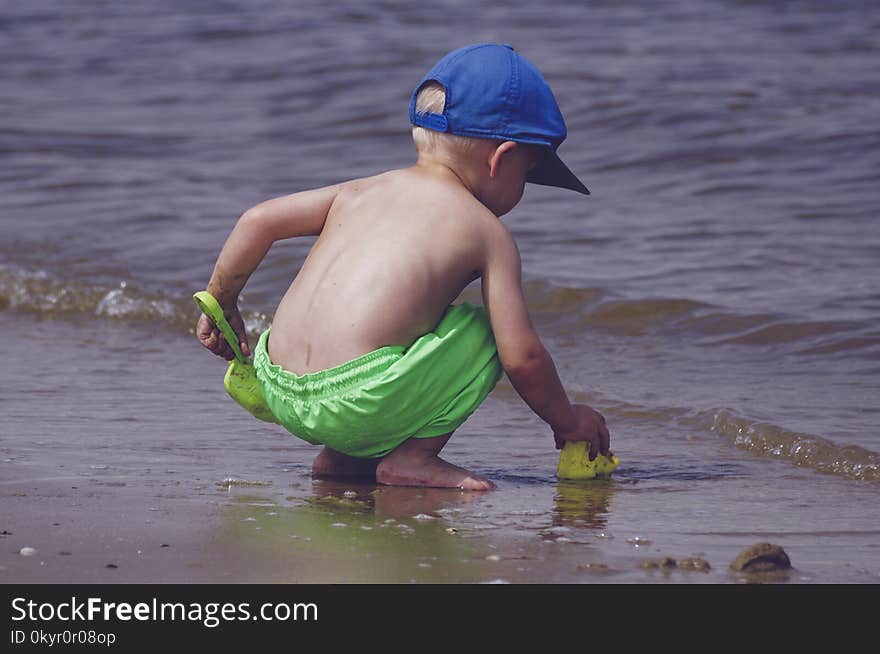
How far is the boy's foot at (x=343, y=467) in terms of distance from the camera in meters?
3.40

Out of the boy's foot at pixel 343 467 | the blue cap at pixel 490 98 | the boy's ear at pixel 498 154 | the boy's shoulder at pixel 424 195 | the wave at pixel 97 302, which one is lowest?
the wave at pixel 97 302

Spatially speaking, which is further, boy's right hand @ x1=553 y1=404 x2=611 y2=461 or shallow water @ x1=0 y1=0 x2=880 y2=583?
boy's right hand @ x1=553 y1=404 x2=611 y2=461

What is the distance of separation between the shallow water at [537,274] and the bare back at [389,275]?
1.16 ft

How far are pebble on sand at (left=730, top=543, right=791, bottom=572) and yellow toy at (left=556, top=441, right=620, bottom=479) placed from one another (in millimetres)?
844

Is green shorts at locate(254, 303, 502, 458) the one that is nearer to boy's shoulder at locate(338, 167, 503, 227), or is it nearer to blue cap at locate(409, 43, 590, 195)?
boy's shoulder at locate(338, 167, 503, 227)

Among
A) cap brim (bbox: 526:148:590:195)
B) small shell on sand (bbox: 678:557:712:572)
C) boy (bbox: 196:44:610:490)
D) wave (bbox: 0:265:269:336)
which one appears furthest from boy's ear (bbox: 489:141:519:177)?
wave (bbox: 0:265:269:336)

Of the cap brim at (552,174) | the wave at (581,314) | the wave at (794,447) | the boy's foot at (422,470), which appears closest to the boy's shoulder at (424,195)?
the cap brim at (552,174)

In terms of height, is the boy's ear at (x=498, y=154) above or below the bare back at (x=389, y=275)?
above

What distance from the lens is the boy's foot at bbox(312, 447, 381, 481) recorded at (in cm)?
340

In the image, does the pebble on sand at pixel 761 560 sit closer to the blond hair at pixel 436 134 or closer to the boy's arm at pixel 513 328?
the boy's arm at pixel 513 328

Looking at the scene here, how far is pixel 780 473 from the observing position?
3.60 metres

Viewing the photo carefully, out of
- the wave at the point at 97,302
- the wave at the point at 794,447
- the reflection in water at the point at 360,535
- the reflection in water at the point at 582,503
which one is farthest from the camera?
the wave at the point at 97,302

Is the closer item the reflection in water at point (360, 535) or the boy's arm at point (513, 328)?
the reflection in water at point (360, 535)
